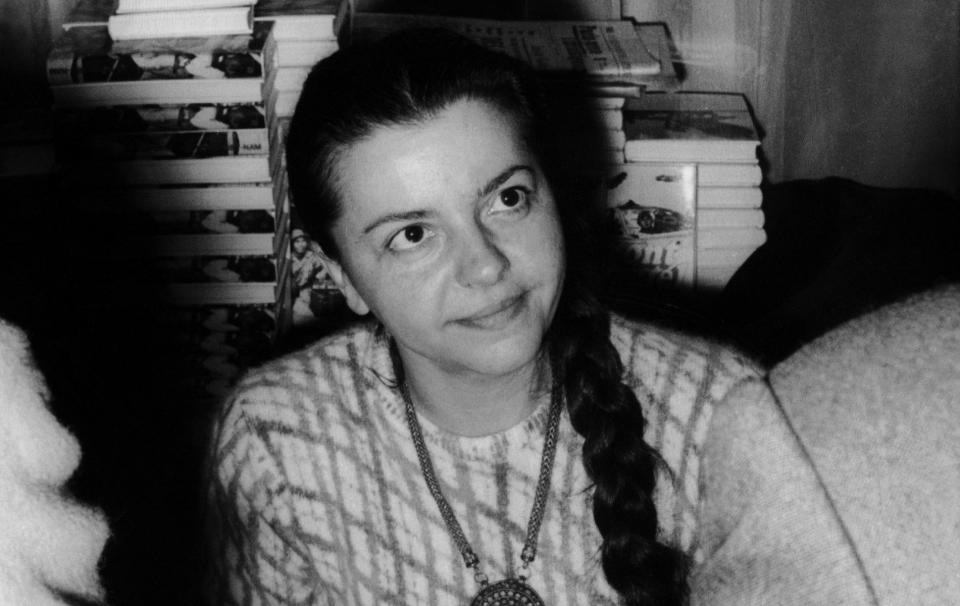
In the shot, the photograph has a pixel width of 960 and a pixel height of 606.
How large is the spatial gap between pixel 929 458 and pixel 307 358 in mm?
744

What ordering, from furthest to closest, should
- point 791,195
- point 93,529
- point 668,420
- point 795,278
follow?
point 791,195 → point 795,278 → point 668,420 → point 93,529

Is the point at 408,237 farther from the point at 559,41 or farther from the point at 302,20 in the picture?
the point at 559,41

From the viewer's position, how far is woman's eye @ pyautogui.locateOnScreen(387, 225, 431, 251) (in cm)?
89

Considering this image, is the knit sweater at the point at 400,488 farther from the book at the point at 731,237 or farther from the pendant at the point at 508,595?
the book at the point at 731,237

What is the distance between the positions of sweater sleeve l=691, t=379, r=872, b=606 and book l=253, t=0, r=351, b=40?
84 centimetres

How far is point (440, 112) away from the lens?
2.89 ft

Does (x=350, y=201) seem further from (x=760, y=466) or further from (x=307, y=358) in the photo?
(x=760, y=466)

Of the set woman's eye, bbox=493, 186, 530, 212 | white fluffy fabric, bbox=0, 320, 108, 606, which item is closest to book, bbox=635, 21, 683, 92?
woman's eye, bbox=493, 186, 530, 212

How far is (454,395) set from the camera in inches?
40.1

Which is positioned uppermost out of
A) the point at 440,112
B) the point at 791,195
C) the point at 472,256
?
the point at 440,112

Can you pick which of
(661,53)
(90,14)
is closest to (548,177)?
(661,53)

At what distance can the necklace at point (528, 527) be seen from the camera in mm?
1015

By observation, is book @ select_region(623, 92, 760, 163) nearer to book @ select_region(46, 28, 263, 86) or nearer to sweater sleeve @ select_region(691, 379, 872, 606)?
book @ select_region(46, 28, 263, 86)

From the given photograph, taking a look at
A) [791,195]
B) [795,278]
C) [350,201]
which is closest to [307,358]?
[350,201]
